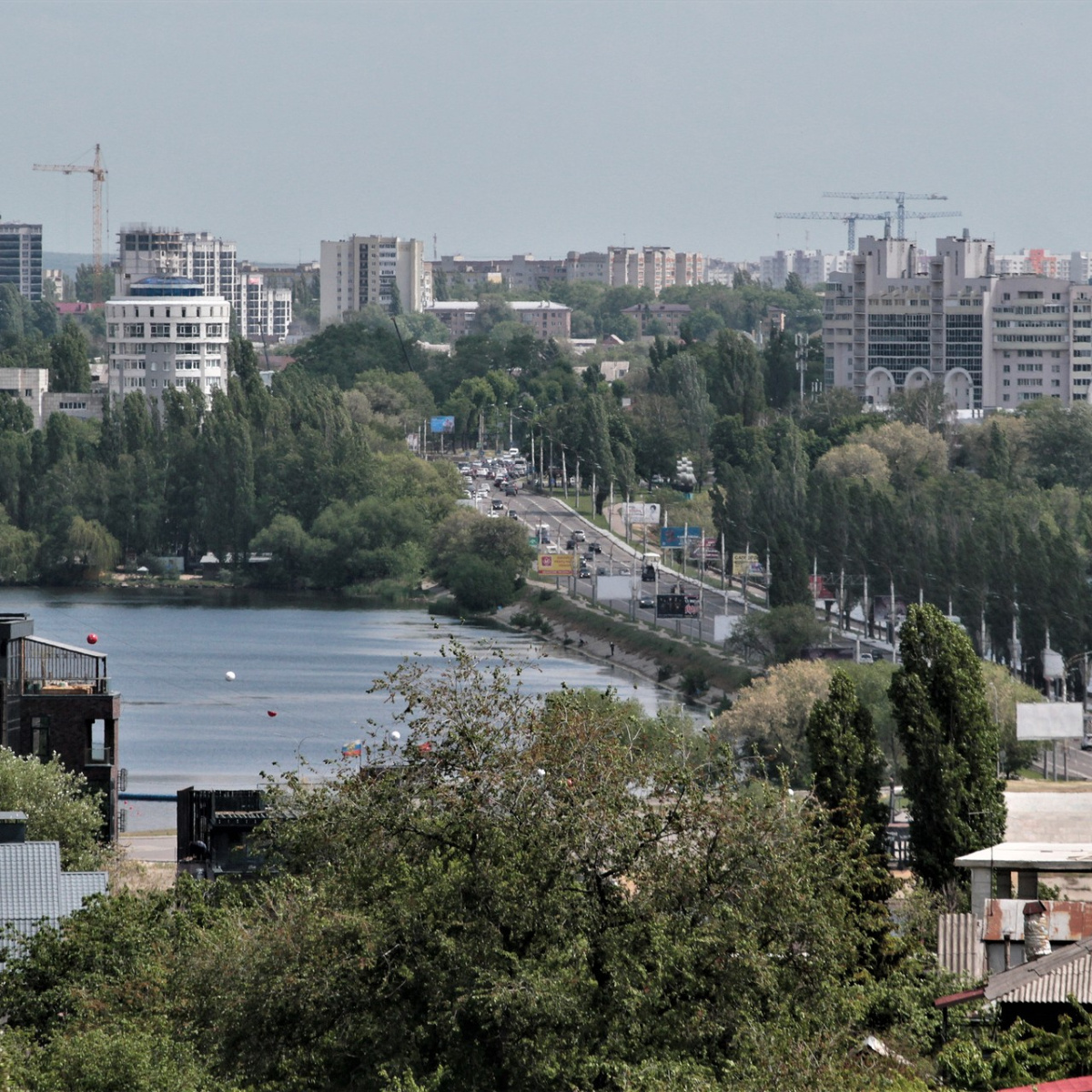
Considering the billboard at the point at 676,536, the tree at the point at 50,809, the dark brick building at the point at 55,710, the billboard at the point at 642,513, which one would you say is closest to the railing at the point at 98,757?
the dark brick building at the point at 55,710

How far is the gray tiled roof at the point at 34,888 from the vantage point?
16.0 metres

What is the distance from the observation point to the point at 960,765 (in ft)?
69.3

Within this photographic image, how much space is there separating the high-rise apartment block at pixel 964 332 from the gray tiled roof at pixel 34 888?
8654cm

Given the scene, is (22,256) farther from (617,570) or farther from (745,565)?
(745,565)

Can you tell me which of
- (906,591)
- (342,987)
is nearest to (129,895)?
(342,987)

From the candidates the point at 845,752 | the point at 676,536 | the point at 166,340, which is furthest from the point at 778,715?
the point at 166,340

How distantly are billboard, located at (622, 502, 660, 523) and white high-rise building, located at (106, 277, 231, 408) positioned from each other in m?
36.2

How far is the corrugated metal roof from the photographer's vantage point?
14773 millimetres

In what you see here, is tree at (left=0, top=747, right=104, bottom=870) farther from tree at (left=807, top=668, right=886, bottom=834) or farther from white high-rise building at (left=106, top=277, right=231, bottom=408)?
white high-rise building at (left=106, top=277, right=231, bottom=408)

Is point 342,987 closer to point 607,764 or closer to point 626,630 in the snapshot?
point 607,764

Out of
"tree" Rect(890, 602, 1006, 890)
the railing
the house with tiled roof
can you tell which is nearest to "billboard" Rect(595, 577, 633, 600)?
the railing

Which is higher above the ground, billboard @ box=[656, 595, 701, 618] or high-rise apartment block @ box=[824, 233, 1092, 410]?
high-rise apartment block @ box=[824, 233, 1092, 410]

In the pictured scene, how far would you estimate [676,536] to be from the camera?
230 feet

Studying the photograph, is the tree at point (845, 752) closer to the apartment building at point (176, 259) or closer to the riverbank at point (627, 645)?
the riverbank at point (627, 645)
